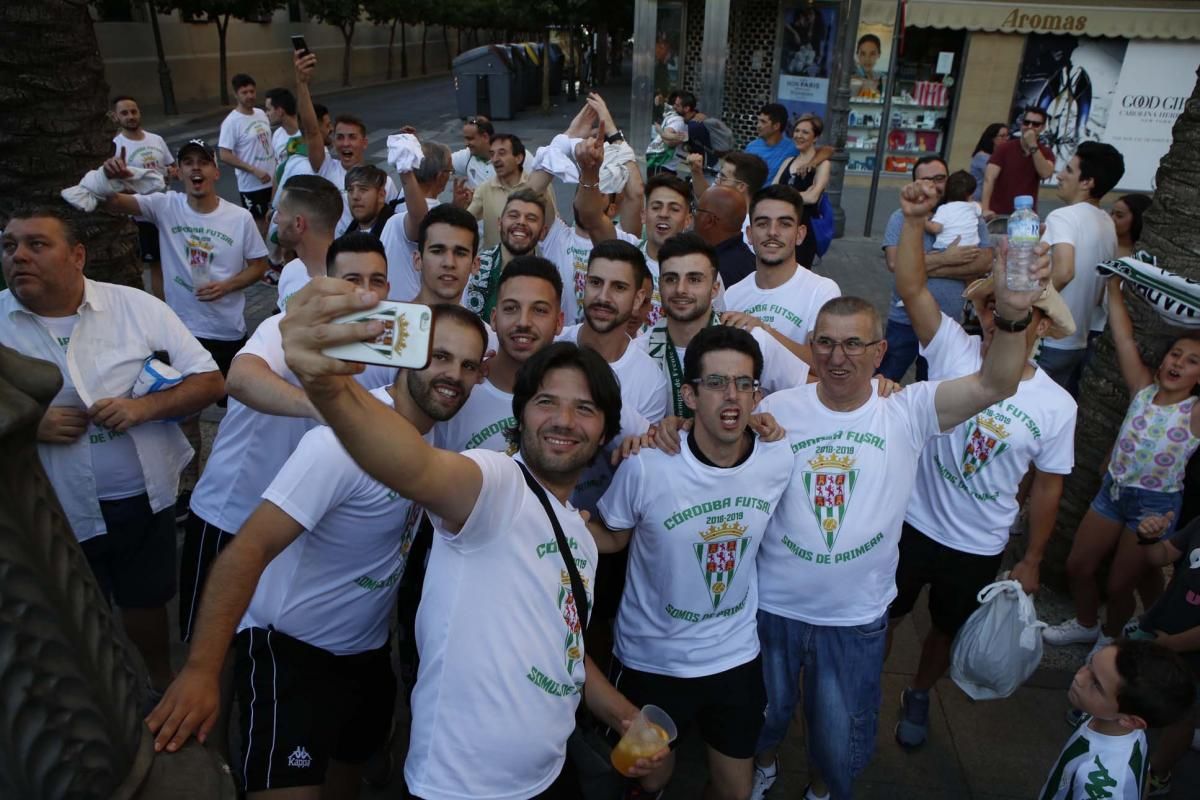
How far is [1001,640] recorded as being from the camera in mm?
3314

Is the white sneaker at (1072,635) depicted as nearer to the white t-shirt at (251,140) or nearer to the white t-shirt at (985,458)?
the white t-shirt at (985,458)

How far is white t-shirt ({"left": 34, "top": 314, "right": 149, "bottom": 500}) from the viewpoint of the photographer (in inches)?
127

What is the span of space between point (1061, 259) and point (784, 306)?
5.72ft

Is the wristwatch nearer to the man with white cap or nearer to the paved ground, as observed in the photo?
the man with white cap

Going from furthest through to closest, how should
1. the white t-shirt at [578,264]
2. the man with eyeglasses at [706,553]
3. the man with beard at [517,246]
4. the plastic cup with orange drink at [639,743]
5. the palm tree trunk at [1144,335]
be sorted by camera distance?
the white t-shirt at [578,264], the man with beard at [517,246], the palm tree trunk at [1144,335], the man with eyeglasses at [706,553], the plastic cup with orange drink at [639,743]

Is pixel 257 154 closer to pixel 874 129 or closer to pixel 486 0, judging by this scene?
pixel 874 129

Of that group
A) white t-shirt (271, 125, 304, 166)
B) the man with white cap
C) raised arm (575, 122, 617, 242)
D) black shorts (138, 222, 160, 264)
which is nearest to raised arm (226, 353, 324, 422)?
raised arm (575, 122, 617, 242)

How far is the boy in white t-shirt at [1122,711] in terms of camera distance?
2611mm

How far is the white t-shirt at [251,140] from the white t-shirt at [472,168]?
9.59ft

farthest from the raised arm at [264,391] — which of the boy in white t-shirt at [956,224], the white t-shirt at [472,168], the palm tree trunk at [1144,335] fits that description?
the white t-shirt at [472,168]

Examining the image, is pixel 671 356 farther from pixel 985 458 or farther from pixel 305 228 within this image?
pixel 305 228

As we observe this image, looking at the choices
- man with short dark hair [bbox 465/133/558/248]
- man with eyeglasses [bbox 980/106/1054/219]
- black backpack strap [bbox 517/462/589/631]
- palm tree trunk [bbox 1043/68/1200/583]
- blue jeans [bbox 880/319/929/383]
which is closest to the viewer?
black backpack strap [bbox 517/462/589/631]

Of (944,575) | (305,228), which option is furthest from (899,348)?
(305,228)

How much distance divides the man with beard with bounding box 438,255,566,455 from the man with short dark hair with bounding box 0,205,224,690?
4.01ft
